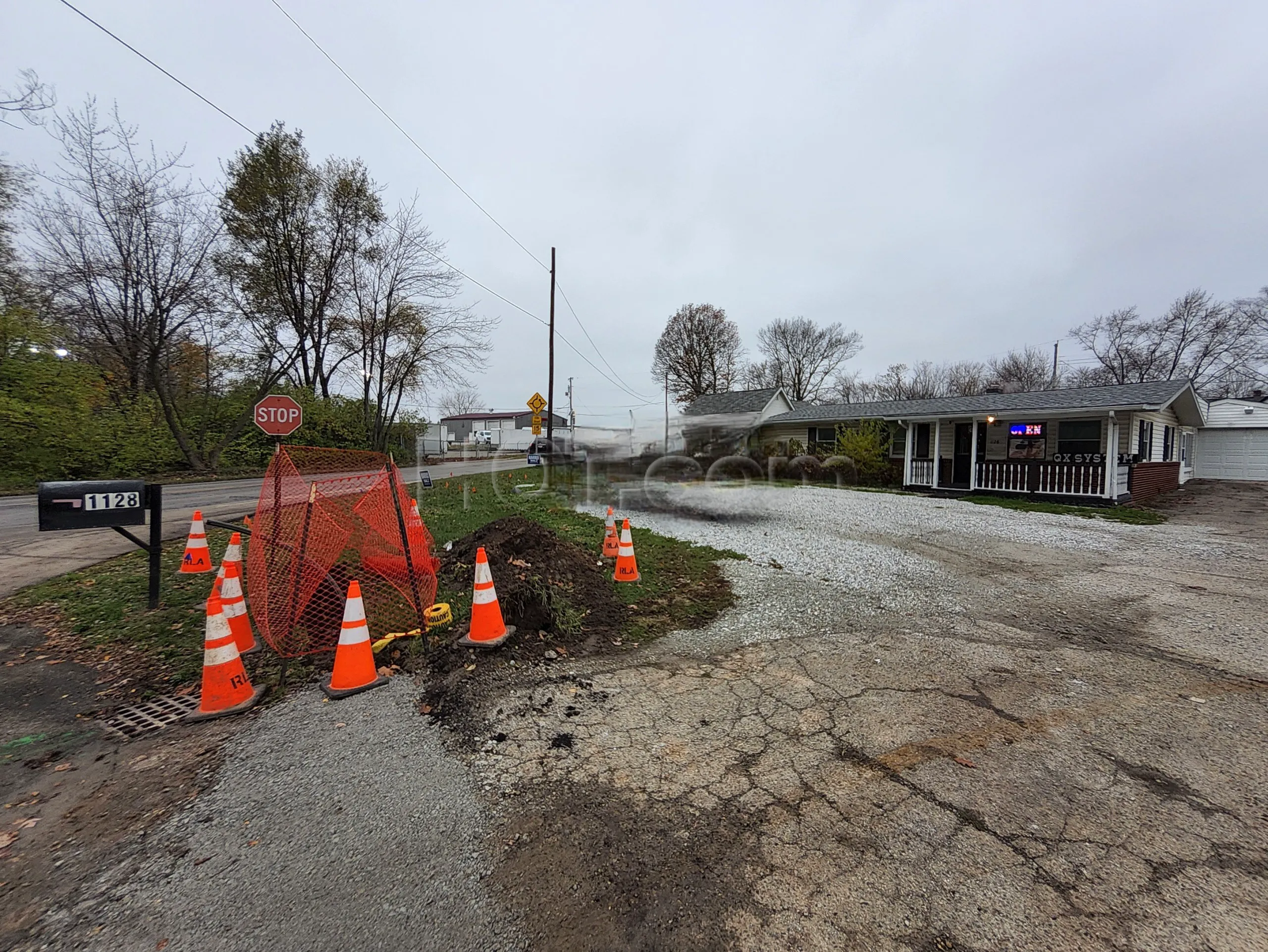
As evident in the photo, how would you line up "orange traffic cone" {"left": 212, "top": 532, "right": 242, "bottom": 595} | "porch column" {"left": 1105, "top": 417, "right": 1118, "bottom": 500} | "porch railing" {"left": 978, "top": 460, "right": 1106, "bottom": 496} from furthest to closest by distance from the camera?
"porch railing" {"left": 978, "top": 460, "right": 1106, "bottom": 496} → "porch column" {"left": 1105, "top": 417, "right": 1118, "bottom": 500} → "orange traffic cone" {"left": 212, "top": 532, "right": 242, "bottom": 595}

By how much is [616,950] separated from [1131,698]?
3.60m

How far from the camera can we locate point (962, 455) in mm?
17422

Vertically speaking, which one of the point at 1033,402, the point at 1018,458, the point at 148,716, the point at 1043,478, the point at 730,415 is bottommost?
the point at 148,716

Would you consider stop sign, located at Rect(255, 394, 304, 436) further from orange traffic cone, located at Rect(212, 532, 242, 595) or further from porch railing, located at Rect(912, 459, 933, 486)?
porch railing, located at Rect(912, 459, 933, 486)

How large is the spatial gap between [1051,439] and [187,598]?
68.1 ft

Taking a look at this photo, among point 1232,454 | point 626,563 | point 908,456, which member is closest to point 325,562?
point 626,563

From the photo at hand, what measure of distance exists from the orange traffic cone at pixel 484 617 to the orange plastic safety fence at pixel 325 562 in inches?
21.2

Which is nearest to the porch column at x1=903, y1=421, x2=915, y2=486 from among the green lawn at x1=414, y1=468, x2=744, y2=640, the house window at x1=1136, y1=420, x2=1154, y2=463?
the house window at x1=1136, y1=420, x2=1154, y2=463

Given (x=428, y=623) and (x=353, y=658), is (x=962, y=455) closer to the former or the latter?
(x=428, y=623)

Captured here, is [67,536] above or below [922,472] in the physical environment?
below

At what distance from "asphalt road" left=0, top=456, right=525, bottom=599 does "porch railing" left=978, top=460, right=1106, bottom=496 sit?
18630 mm

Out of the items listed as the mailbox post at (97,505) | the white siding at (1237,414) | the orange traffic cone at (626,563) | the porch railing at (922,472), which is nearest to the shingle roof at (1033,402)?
the porch railing at (922,472)

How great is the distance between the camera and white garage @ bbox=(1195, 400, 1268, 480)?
67.8 feet

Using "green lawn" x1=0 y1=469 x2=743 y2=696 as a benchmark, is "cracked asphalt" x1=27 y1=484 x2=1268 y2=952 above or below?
below
